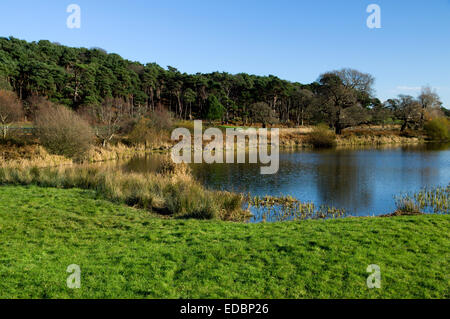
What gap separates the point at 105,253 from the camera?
6.41 meters

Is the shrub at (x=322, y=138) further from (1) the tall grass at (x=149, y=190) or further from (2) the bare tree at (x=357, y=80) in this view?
(1) the tall grass at (x=149, y=190)

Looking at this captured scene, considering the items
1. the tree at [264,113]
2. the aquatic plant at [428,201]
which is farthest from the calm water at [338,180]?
the tree at [264,113]

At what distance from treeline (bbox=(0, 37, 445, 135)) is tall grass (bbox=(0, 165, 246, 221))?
20872mm

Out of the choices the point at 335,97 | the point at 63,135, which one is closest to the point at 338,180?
the point at 63,135

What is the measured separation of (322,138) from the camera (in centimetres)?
4662

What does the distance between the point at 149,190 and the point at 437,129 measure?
54971 mm

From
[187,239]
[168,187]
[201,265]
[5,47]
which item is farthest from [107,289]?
[5,47]

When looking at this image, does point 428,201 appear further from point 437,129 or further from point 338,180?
point 437,129

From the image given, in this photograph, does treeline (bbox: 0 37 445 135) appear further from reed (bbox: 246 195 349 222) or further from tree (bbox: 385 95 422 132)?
reed (bbox: 246 195 349 222)

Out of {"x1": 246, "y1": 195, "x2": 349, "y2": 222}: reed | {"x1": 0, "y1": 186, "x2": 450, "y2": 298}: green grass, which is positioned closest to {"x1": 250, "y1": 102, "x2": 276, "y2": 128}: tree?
{"x1": 246, "y1": 195, "x2": 349, "y2": 222}: reed

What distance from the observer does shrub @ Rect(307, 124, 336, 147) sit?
46.6m

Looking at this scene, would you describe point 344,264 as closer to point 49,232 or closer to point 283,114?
point 49,232

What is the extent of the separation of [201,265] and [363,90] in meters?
49.6
